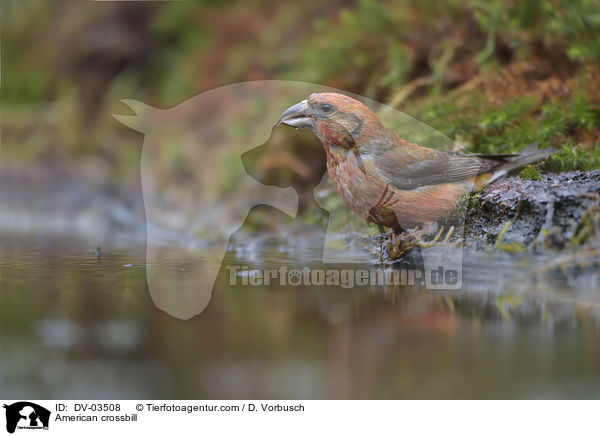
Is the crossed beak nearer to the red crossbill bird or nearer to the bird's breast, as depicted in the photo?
the red crossbill bird

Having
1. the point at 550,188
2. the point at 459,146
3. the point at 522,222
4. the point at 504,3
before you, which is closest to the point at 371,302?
the point at 522,222

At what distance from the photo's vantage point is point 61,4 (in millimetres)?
8188

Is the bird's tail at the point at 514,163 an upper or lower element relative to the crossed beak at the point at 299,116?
lower

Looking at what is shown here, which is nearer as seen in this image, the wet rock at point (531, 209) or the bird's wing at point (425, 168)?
the wet rock at point (531, 209)

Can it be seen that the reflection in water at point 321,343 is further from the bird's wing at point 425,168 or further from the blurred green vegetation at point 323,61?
the blurred green vegetation at point 323,61

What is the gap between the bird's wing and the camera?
8.07 ft

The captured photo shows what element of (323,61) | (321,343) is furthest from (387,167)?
(323,61)

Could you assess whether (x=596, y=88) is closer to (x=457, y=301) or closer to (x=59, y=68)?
(x=457, y=301)

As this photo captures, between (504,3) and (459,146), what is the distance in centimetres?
175

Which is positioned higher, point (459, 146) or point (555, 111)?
point (555, 111)
